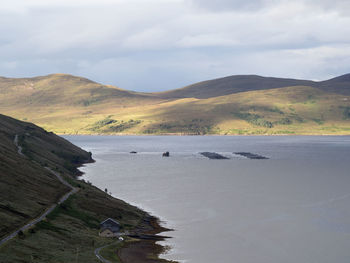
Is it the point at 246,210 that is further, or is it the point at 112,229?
the point at 246,210

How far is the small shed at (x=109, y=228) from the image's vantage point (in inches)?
3521

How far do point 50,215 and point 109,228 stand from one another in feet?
35.4

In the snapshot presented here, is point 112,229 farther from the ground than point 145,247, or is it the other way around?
→ point 112,229

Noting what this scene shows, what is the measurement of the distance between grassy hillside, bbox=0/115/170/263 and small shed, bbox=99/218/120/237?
1435 millimetres

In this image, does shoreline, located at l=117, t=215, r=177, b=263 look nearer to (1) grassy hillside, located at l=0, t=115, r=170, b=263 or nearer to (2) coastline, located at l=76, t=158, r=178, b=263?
(2) coastline, located at l=76, t=158, r=178, b=263

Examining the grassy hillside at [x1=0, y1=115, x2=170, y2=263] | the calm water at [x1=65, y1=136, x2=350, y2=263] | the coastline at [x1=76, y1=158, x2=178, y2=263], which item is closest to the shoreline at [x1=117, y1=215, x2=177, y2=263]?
the coastline at [x1=76, y1=158, x2=178, y2=263]

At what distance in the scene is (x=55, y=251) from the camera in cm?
7094

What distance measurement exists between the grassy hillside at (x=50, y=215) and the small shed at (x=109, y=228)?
144cm

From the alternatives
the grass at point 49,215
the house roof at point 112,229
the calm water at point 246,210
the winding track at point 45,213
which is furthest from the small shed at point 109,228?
the calm water at point 246,210

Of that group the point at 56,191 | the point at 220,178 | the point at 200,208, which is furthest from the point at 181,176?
the point at 56,191

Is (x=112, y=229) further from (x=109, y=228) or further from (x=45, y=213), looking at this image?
(x=45, y=213)

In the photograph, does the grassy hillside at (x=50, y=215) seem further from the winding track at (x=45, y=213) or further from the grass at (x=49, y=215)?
the winding track at (x=45, y=213)

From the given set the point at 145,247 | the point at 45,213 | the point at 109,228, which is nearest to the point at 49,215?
the point at 45,213

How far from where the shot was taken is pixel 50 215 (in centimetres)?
8812
